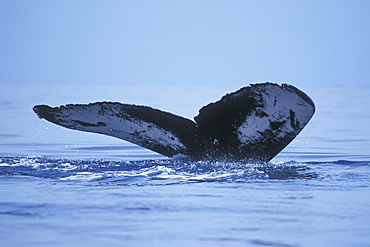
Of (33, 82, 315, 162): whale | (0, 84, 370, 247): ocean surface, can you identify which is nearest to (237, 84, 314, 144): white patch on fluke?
(33, 82, 315, 162): whale

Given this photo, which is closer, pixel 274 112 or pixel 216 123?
pixel 274 112

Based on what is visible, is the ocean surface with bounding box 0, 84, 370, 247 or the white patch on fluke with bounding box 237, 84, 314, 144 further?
the white patch on fluke with bounding box 237, 84, 314, 144

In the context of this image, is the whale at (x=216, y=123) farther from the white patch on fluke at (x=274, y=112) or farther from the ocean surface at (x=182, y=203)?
the ocean surface at (x=182, y=203)

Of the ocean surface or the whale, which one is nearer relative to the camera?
the ocean surface

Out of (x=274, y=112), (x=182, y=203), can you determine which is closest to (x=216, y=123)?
(x=274, y=112)

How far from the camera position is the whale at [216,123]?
7195mm

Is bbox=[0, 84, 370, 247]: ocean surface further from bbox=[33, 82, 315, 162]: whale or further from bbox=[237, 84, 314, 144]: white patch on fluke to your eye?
bbox=[237, 84, 314, 144]: white patch on fluke

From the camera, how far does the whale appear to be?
7.20 m

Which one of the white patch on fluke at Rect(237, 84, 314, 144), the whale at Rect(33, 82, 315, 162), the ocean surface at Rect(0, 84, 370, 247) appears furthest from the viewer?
the whale at Rect(33, 82, 315, 162)

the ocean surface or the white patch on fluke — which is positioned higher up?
the white patch on fluke

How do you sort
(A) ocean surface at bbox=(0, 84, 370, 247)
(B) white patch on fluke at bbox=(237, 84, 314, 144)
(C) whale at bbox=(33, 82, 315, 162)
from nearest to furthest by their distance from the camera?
(A) ocean surface at bbox=(0, 84, 370, 247), (B) white patch on fluke at bbox=(237, 84, 314, 144), (C) whale at bbox=(33, 82, 315, 162)

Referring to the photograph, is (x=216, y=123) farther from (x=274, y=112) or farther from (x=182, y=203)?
(x=182, y=203)

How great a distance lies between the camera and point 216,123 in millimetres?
7652

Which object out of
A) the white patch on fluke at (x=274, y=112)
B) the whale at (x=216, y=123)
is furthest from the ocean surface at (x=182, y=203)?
the white patch on fluke at (x=274, y=112)
